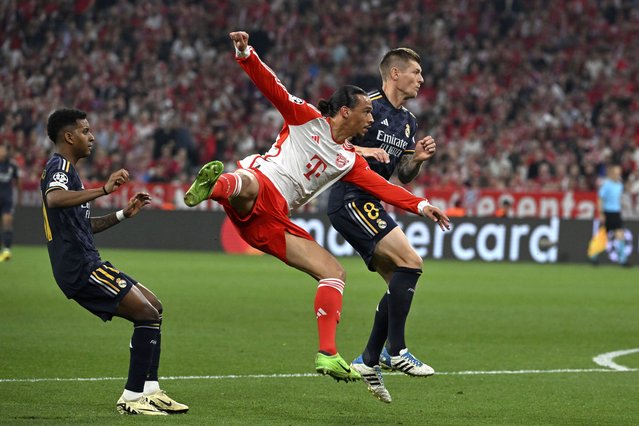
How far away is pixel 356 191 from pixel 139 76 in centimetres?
2424

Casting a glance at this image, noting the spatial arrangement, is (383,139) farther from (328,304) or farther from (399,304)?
(328,304)

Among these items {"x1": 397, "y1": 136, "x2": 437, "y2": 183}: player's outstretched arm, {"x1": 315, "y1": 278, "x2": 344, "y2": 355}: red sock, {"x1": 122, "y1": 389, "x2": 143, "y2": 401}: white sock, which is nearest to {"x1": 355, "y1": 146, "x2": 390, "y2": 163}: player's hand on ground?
{"x1": 397, "y1": 136, "x2": 437, "y2": 183}: player's outstretched arm

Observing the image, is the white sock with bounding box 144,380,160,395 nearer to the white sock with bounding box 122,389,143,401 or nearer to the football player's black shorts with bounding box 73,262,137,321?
the white sock with bounding box 122,389,143,401

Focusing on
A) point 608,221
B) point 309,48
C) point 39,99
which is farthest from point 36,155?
point 608,221

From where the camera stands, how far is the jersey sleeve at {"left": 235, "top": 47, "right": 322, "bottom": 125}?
Answer: 7.59 m

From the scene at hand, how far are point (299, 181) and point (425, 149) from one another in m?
1.24

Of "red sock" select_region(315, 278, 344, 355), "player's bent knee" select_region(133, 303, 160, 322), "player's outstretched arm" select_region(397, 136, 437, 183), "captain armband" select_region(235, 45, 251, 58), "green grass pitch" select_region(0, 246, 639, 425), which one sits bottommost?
"green grass pitch" select_region(0, 246, 639, 425)

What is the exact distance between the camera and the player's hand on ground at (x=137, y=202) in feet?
24.3

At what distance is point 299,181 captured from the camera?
807cm

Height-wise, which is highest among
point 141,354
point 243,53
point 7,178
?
point 243,53

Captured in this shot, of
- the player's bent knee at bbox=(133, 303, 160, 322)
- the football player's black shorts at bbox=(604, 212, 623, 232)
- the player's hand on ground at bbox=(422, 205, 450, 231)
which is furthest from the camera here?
the football player's black shorts at bbox=(604, 212, 623, 232)

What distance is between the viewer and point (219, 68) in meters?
32.7

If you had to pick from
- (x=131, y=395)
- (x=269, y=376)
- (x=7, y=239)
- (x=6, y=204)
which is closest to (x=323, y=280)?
(x=131, y=395)

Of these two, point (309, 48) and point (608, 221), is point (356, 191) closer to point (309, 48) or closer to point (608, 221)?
point (608, 221)
